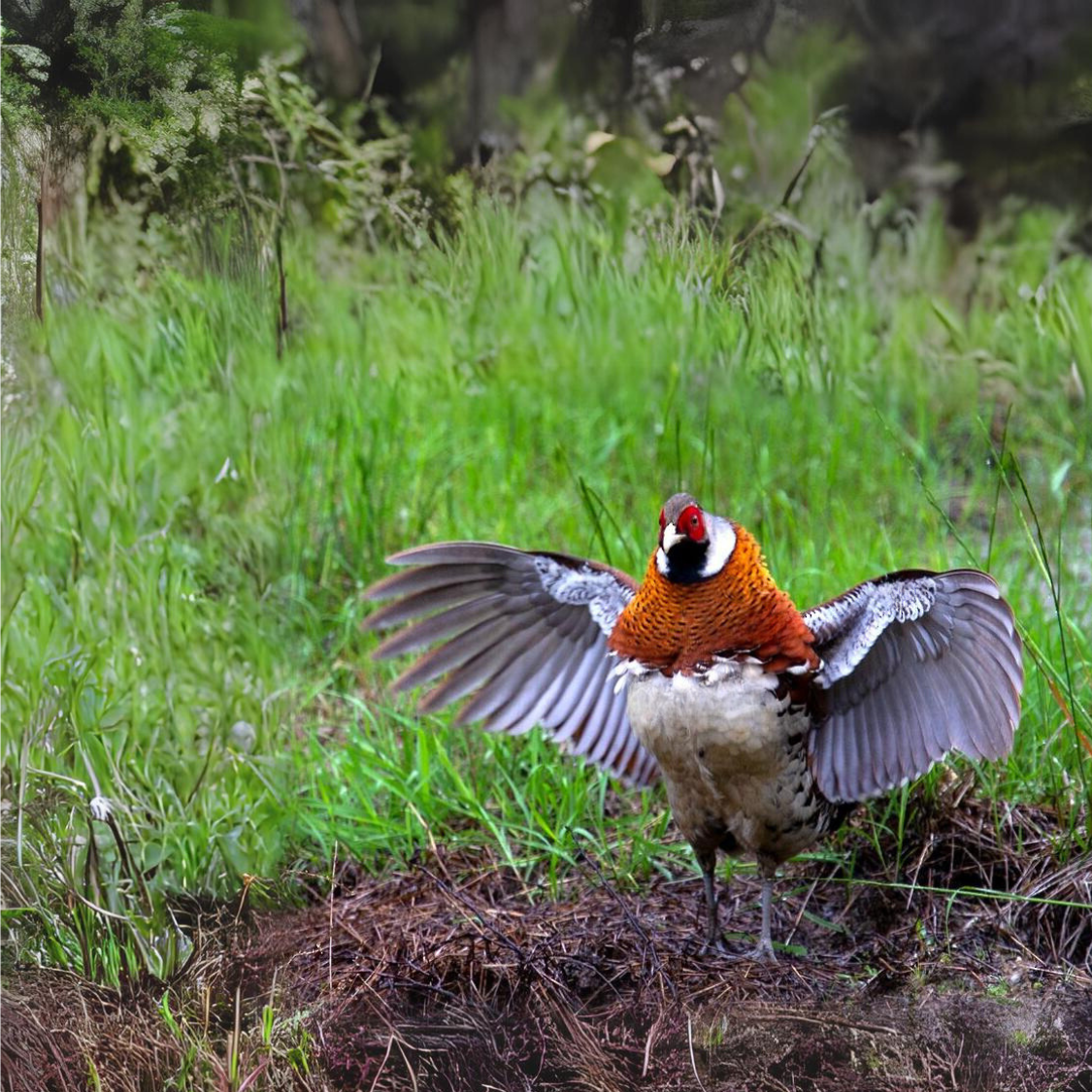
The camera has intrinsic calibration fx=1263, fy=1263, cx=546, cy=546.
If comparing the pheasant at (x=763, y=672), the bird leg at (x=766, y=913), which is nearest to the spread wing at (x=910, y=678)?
the pheasant at (x=763, y=672)

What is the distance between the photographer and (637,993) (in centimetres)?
152

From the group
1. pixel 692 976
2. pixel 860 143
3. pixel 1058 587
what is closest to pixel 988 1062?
pixel 692 976

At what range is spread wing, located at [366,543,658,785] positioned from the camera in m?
1.76

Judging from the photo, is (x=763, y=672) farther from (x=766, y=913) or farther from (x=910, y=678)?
(x=766, y=913)

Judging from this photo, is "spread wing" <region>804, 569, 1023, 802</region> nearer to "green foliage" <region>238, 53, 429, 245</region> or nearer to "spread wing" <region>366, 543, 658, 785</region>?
"spread wing" <region>366, 543, 658, 785</region>

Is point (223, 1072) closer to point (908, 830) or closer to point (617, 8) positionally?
point (908, 830)

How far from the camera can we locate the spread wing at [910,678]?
1.54 meters

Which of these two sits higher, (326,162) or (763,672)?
(326,162)

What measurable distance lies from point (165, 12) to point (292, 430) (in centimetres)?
61

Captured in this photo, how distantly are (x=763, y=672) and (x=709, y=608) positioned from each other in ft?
0.35

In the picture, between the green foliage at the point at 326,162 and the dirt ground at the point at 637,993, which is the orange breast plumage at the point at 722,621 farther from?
the green foliage at the point at 326,162

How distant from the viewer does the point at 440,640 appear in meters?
1.81

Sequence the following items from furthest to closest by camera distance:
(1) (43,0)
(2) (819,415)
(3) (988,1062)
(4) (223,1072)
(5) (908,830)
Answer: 1. (2) (819,415)
2. (5) (908,830)
3. (1) (43,0)
4. (4) (223,1072)
5. (3) (988,1062)

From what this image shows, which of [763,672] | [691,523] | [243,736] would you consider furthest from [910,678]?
[243,736]
